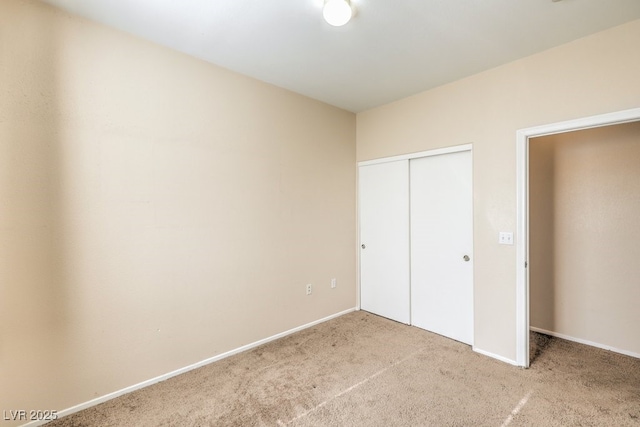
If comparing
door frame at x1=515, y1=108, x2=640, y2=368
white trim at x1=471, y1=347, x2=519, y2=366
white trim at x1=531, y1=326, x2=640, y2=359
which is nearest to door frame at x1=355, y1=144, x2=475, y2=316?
door frame at x1=515, y1=108, x2=640, y2=368

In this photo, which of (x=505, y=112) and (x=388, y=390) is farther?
(x=505, y=112)

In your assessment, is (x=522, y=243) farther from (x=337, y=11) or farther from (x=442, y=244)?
(x=337, y=11)

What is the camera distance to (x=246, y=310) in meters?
2.77

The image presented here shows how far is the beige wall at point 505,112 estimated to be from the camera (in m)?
2.06

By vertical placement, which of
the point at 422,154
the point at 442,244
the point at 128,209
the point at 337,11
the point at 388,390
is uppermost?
the point at 337,11

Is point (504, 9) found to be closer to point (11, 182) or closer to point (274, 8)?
point (274, 8)

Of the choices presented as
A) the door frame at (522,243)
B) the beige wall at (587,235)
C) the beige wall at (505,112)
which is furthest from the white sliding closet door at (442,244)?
the beige wall at (587,235)

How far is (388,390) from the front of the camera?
84.0 inches

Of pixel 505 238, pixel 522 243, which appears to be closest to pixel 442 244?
pixel 505 238

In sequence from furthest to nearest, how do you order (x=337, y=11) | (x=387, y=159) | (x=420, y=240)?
(x=387, y=159)
(x=420, y=240)
(x=337, y=11)

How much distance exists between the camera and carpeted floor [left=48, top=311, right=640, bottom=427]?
1848mm

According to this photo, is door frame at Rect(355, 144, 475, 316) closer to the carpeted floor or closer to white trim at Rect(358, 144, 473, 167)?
white trim at Rect(358, 144, 473, 167)

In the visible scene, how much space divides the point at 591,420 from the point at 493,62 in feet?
8.91

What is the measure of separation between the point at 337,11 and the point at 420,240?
2.41m
